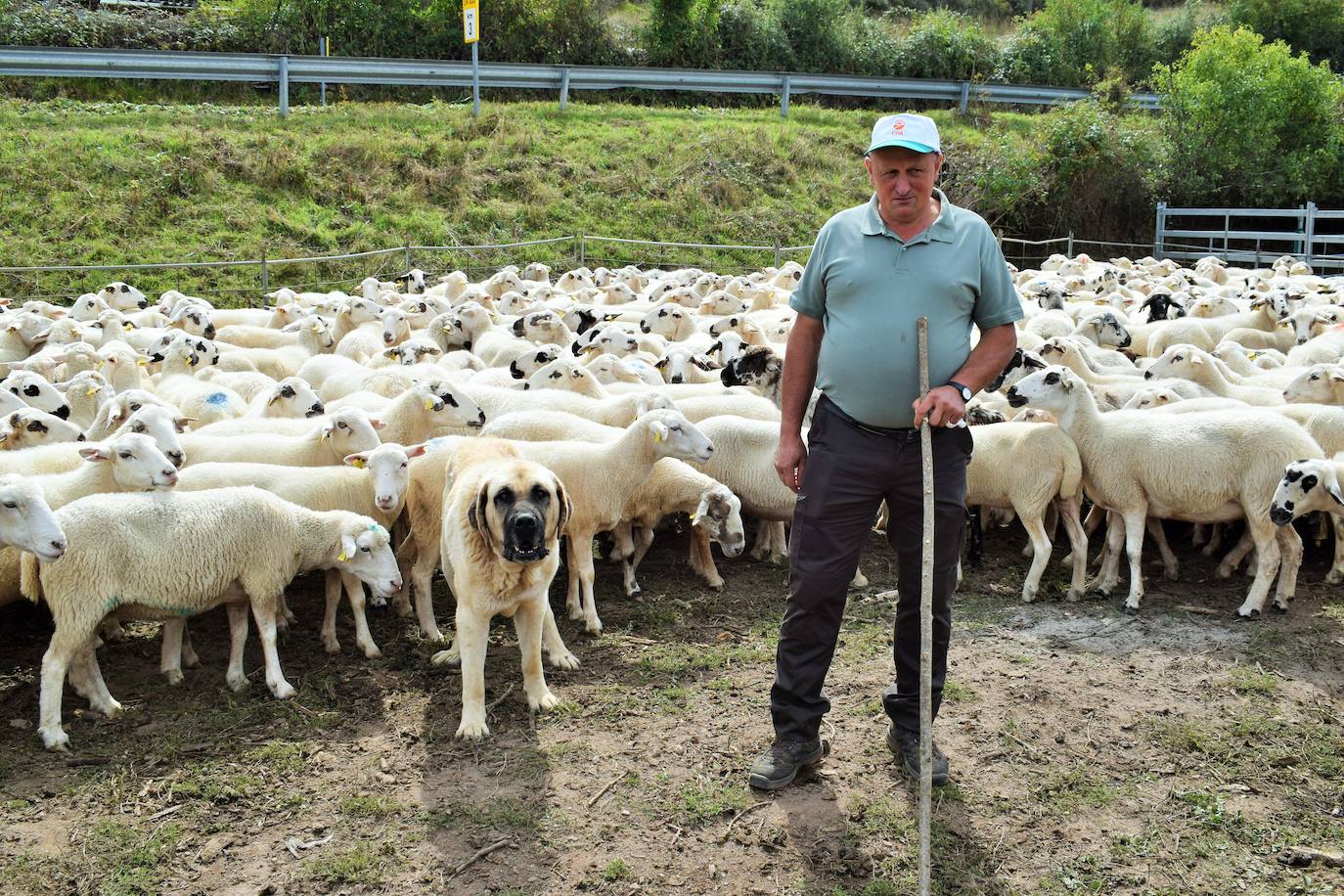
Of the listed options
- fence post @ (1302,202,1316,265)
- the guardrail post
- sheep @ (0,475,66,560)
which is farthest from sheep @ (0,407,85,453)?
fence post @ (1302,202,1316,265)

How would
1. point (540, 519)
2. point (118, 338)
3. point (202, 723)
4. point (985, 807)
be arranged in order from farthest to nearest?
1. point (118, 338)
2. point (202, 723)
3. point (540, 519)
4. point (985, 807)

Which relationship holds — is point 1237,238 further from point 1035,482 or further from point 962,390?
point 962,390

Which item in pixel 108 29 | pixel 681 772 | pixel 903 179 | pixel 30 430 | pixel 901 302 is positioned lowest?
pixel 681 772

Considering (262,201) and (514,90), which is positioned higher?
(514,90)

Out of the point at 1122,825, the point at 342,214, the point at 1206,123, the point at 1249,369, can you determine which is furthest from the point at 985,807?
the point at 1206,123

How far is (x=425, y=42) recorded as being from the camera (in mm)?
31875

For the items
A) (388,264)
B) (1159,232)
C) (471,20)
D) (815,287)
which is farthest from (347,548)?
(1159,232)

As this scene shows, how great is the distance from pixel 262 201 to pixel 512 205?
5092mm

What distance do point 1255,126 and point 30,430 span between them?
89.3ft

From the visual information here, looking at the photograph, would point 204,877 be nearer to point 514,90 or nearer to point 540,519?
point 540,519

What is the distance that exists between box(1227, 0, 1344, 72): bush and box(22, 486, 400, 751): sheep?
134 ft

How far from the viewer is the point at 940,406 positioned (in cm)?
410

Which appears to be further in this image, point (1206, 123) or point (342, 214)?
point (1206, 123)

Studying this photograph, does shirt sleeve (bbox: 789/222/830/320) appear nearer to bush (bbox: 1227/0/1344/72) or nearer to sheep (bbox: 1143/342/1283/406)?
sheep (bbox: 1143/342/1283/406)
